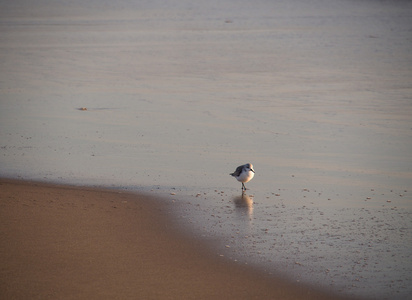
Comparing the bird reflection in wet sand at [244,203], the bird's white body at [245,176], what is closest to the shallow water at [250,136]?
the bird reflection in wet sand at [244,203]

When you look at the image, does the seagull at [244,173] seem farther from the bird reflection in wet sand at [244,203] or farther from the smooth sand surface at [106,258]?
the smooth sand surface at [106,258]

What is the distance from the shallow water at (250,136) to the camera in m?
7.82

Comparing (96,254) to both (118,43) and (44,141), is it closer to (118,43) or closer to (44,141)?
(44,141)

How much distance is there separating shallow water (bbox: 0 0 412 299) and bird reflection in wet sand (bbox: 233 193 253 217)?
0.04m

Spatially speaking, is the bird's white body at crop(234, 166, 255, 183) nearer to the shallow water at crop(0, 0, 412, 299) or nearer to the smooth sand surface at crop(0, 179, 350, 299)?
the shallow water at crop(0, 0, 412, 299)

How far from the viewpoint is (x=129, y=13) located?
45750 millimetres

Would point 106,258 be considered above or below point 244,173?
below

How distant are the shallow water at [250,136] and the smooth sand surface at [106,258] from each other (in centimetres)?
38

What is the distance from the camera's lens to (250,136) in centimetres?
1263

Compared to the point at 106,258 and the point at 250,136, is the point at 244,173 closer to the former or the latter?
the point at 106,258

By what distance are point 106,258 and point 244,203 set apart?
259 cm

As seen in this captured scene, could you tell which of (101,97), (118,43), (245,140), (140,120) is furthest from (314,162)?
(118,43)

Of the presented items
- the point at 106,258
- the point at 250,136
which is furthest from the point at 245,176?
the point at 250,136

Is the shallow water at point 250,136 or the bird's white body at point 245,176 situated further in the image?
the bird's white body at point 245,176
